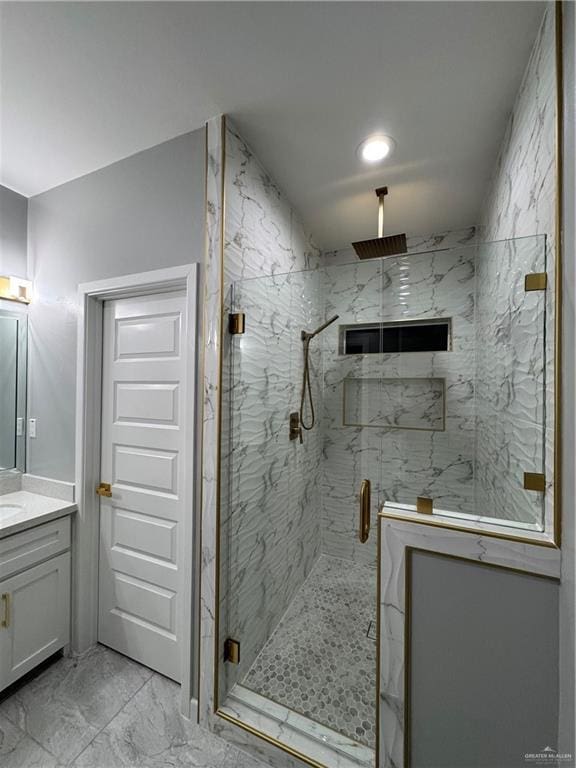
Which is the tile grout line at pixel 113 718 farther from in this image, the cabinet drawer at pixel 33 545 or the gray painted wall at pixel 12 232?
the gray painted wall at pixel 12 232

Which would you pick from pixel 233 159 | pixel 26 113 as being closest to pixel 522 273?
pixel 233 159

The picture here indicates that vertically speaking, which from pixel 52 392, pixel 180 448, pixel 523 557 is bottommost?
pixel 523 557

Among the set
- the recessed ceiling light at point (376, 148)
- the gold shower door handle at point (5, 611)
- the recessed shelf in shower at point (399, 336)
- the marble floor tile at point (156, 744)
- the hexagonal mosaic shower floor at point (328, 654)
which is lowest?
the marble floor tile at point (156, 744)

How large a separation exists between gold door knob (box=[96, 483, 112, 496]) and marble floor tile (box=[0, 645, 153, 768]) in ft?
3.01

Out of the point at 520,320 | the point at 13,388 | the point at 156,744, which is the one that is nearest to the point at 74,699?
the point at 156,744

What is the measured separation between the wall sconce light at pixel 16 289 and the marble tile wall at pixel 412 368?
6.43 ft

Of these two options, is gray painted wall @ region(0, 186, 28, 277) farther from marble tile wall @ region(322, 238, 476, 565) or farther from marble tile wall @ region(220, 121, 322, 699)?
marble tile wall @ region(322, 238, 476, 565)

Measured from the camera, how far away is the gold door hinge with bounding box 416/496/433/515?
115 cm

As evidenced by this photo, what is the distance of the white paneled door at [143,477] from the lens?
1666 millimetres

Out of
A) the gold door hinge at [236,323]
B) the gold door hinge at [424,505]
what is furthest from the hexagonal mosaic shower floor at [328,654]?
the gold door hinge at [236,323]

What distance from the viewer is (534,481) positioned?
105 cm

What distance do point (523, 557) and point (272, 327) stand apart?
1.47 metres

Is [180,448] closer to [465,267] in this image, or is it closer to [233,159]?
[233,159]

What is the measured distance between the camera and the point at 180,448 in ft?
5.40
